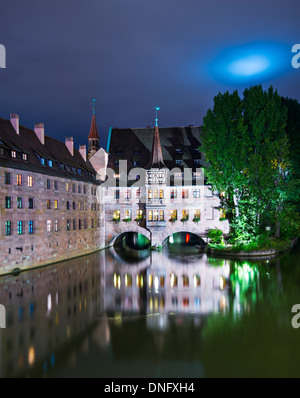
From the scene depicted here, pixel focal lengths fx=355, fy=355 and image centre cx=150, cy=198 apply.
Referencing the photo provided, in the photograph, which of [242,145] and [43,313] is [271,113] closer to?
[242,145]

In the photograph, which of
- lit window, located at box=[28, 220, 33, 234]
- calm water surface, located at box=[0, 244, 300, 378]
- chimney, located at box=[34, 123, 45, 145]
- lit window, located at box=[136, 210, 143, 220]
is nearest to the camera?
calm water surface, located at box=[0, 244, 300, 378]

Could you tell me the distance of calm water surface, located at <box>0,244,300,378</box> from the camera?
42.0 feet

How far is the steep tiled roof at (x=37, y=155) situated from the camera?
29.8 m

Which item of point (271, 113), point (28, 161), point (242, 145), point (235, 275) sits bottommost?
point (235, 275)

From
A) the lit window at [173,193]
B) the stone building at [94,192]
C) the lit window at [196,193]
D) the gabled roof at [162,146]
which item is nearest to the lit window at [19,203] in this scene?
the stone building at [94,192]

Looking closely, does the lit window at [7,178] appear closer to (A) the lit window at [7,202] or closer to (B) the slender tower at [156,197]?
(A) the lit window at [7,202]

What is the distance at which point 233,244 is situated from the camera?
140ft

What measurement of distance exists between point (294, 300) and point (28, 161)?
24563 millimetres

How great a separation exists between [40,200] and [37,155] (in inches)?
179

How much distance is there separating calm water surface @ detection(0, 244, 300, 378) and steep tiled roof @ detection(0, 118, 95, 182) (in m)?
9.61

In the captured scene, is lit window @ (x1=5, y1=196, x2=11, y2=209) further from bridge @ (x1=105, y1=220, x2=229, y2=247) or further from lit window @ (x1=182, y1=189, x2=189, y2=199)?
lit window @ (x1=182, y1=189, x2=189, y2=199)

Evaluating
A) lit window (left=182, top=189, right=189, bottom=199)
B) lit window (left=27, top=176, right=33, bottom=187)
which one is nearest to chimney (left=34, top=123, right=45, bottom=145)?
lit window (left=27, top=176, right=33, bottom=187)

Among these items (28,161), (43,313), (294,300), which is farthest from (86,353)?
(28,161)

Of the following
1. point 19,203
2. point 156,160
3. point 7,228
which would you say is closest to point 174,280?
point 7,228
